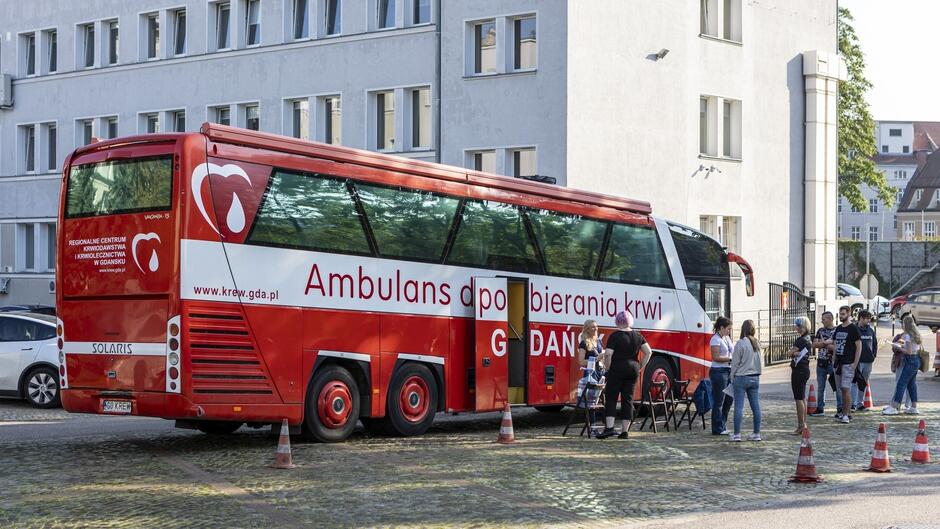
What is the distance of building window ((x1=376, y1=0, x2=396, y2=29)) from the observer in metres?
38.6

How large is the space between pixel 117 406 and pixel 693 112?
91.5ft

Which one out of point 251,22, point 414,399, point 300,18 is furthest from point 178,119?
point 414,399

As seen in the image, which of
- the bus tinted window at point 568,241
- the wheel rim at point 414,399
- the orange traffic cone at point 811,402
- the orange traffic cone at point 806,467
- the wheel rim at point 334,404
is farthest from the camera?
the orange traffic cone at point 811,402

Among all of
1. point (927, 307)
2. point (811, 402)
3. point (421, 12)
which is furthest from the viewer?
point (927, 307)

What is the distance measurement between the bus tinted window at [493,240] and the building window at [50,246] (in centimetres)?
3056

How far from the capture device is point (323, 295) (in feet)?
54.3

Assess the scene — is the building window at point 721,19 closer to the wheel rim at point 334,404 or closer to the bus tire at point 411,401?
the bus tire at point 411,401

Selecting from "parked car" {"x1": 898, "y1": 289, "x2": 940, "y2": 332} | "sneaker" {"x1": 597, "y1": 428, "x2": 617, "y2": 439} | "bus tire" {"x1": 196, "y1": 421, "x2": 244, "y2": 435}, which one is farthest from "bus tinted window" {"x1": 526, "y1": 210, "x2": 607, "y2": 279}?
"parked car" {"x1": 898, "y1": 289, "x2": 940, "y2": 332}

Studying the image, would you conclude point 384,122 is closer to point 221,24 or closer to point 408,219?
point 221,24

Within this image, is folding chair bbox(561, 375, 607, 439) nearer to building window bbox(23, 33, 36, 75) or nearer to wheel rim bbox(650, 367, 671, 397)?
wheel rim bbox(650, 367, 671, 397)

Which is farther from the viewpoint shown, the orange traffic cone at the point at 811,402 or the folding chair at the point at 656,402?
the orange traffic cone at the point at 811,402

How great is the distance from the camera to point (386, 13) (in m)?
38.7

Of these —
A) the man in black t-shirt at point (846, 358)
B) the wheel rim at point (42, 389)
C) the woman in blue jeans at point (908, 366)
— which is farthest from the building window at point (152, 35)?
the woman in blue jeans at point (908, 366)

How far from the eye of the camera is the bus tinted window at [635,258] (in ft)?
70.2
